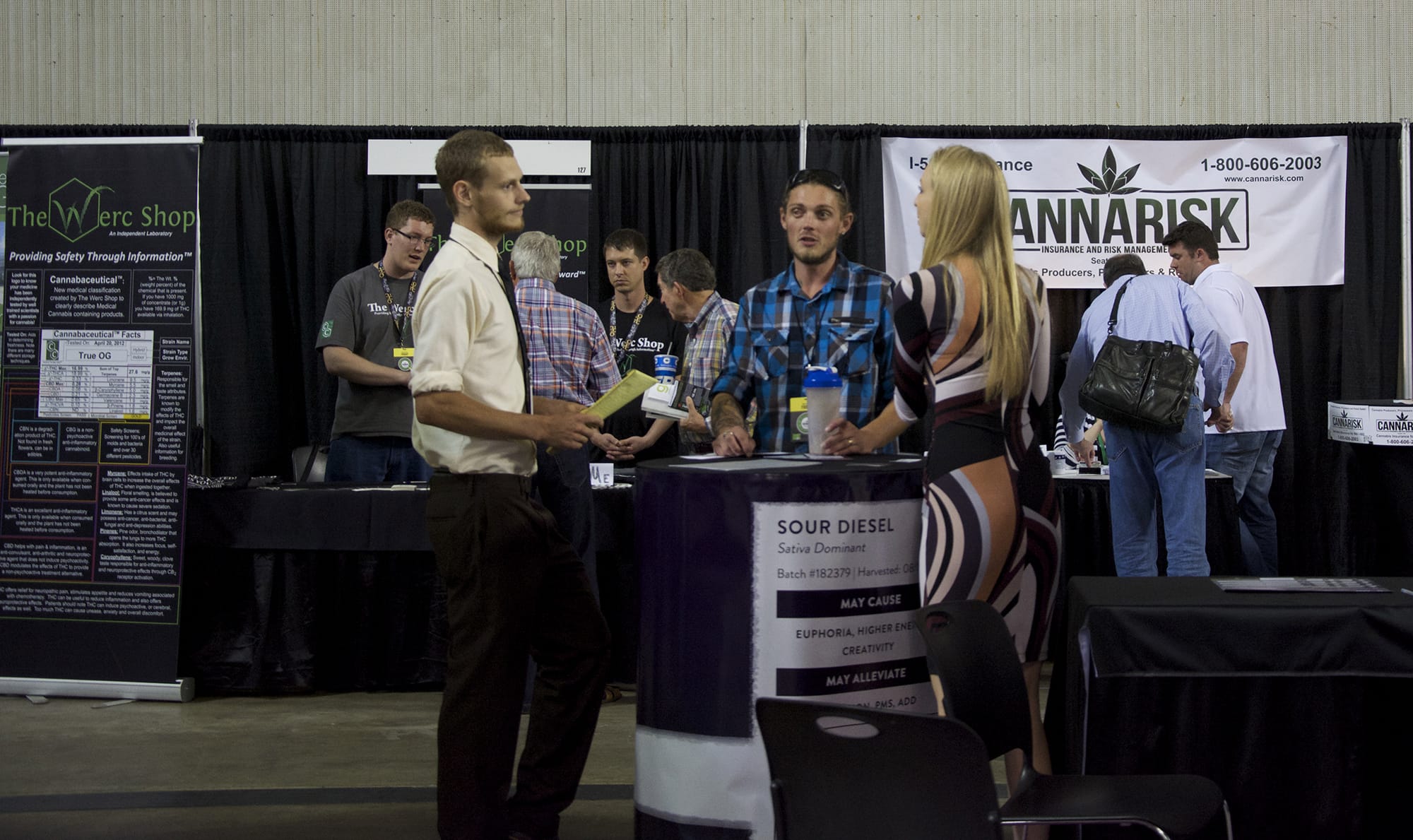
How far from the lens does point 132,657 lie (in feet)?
14.4

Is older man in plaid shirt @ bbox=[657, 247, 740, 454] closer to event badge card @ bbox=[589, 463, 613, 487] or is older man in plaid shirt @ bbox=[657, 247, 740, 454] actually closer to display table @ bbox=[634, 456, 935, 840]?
event badge card @ bbox=[589, 463, 613, 487]

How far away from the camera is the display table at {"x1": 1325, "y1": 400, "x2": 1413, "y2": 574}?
5.36 metres

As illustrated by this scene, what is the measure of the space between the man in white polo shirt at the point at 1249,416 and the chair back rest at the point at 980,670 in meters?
3.89

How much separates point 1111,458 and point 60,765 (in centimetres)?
350

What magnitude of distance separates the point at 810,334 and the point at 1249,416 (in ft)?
11.2

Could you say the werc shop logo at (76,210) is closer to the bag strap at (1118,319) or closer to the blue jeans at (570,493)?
the blue jeans at (570,493)

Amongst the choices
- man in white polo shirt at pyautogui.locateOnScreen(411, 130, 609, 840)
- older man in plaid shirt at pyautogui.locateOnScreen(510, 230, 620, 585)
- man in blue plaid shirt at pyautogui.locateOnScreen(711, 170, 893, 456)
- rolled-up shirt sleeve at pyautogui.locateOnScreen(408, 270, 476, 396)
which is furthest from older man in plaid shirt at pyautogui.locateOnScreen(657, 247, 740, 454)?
rolled-up shirt sleeve at pyautogui.locateOnScreen(408, 270, 476, 396)

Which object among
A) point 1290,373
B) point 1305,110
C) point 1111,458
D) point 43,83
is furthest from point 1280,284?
point 43,83

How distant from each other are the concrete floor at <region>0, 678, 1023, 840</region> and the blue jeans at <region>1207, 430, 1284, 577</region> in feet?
8.80

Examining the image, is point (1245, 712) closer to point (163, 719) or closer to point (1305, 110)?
point (163, 719)

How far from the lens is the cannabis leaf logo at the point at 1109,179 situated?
6234mm

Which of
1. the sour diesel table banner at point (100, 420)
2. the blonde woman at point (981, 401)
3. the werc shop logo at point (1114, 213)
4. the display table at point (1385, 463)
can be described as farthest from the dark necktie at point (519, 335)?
the display table at point (1385, 463)

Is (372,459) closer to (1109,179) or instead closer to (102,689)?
(102,689)

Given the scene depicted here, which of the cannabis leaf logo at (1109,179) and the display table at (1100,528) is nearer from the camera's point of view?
the display table at (1100,528)
